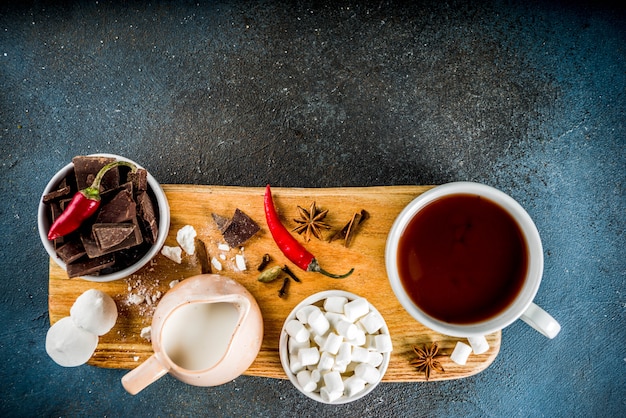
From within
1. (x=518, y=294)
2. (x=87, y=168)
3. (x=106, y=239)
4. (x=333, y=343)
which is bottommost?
(x=333, y=343)

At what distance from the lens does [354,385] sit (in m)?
1.12

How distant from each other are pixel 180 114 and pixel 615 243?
1616mm

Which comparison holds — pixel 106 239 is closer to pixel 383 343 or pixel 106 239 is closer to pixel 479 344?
pixel 383 343

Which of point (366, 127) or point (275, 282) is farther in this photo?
point (366, 127)

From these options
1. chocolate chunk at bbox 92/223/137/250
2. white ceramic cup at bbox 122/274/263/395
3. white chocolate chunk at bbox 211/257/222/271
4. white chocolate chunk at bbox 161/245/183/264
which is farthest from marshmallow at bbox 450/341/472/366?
chocolate chunk at bbox 92/223/137/250

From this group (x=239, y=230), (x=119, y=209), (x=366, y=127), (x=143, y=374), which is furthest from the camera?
(x=366, y=127)

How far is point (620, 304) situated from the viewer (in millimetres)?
1675

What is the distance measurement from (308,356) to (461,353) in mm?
388

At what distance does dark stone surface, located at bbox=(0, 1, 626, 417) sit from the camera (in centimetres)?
166

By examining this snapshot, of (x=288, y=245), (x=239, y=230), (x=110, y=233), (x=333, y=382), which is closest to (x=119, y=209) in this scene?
(x=110, y=233)

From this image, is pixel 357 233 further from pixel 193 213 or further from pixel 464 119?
pixel 464 119

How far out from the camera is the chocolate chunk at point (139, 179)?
3.60 ft

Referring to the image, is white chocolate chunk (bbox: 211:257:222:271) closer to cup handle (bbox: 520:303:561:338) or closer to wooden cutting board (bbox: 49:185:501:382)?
wooden cutting board (bbox: 49:185:501:382)

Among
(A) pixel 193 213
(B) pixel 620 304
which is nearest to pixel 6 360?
(A) pixel 193 213
